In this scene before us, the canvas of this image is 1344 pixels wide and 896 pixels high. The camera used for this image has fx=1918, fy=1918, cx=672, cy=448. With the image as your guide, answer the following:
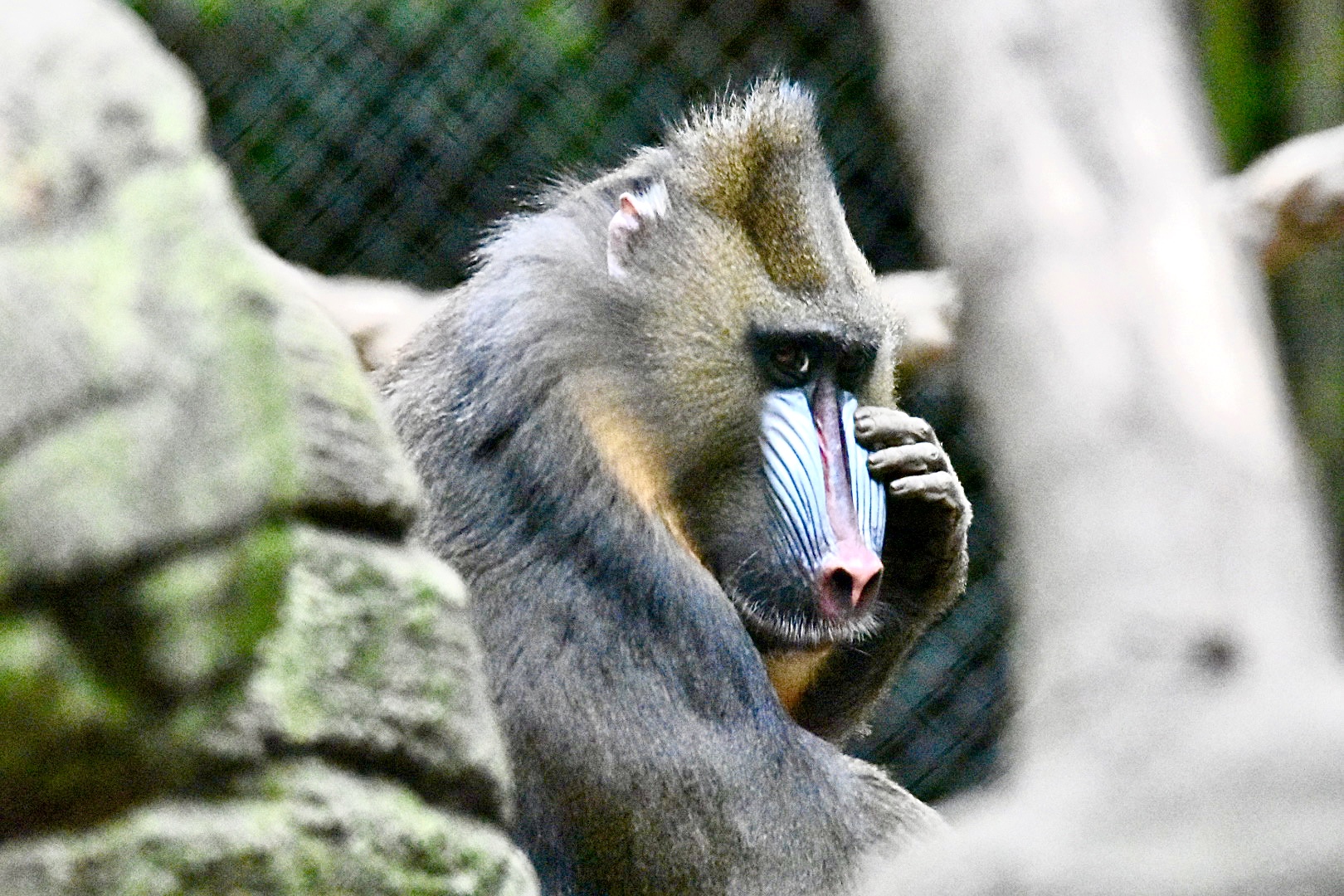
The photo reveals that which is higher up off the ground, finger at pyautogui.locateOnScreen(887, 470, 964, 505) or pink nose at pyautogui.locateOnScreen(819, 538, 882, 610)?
finger at pyautogui.locateOnScreen(887, 470, 964, 505)

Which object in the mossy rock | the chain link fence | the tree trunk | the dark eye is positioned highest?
the tree trunk

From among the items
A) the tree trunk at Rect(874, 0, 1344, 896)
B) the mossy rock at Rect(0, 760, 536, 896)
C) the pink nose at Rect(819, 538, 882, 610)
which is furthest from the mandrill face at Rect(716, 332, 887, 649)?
the tree trunk at Rect(874, 0, 1344, 896)

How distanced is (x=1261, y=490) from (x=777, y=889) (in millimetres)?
1782

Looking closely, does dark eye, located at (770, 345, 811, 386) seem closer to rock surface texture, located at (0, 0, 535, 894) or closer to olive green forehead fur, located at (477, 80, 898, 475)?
olive green forehead fur, located at (477, 80, 898, 475)

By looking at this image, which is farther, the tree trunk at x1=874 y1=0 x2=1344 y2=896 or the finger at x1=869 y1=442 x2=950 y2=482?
the finger at x1=869 y1=442 x2=950 y2=482

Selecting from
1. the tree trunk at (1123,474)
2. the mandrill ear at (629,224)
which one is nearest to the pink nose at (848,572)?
the mandrill ear at (629,224)

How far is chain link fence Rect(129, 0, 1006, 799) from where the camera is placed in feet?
15.4

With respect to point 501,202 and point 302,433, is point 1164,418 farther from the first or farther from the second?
point 501,202

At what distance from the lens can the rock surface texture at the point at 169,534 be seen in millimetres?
1174

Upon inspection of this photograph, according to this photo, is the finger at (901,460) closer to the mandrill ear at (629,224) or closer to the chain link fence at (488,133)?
the mandrill ear at (629,224)

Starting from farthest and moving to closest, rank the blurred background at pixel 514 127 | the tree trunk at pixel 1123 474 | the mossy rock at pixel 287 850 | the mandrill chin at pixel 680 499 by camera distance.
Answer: the blurred background at pixel 514 127
the mandrill chin at pixel 680 499
the mossy rock at pixel 287 850
the tree trunk at pixel 1123 474

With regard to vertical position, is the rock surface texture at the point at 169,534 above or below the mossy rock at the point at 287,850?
above

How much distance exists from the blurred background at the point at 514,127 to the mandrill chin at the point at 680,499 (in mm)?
1830

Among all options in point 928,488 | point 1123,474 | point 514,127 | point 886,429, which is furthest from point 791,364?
point 514,127
